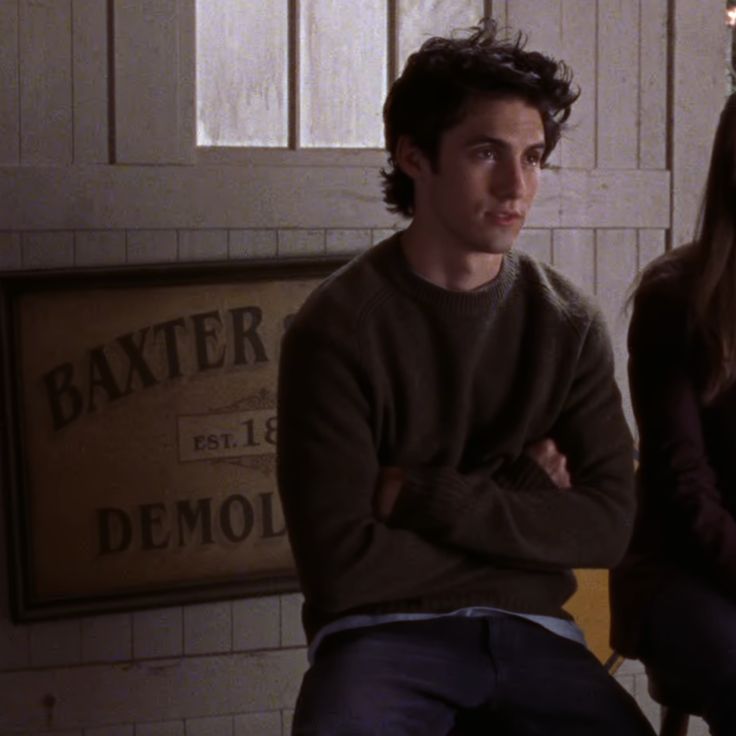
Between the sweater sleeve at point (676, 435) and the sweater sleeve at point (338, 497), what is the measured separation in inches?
17.0

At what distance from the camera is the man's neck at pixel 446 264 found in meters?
2.37

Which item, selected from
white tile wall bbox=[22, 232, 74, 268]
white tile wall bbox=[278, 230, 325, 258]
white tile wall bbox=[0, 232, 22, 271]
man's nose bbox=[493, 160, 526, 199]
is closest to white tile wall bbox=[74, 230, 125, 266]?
white tile wall bbox=[22, 232, 74, 268]

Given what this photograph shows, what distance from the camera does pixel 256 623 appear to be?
361cm

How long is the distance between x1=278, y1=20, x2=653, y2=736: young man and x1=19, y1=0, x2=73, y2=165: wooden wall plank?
3.68 ft

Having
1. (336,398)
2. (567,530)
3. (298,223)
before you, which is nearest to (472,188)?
(336,398)

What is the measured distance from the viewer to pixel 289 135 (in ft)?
11.6

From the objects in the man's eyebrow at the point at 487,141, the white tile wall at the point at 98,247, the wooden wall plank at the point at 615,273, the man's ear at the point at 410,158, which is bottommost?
the wooden wall plank at the point at 615,273

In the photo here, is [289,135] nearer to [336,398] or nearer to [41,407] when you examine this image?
[41,407]

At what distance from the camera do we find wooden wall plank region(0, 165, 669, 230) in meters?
3.32

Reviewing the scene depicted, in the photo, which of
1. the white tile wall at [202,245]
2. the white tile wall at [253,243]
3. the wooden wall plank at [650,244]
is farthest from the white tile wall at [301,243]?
the wooden wall plank at [650,244]

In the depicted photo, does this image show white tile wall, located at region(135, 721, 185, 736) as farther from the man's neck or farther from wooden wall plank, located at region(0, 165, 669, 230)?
the man's neck

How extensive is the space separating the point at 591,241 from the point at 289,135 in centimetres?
81

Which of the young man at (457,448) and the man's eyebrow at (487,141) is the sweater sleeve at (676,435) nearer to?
the young man at (457,448)

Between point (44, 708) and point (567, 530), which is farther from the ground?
point (567, 530)
